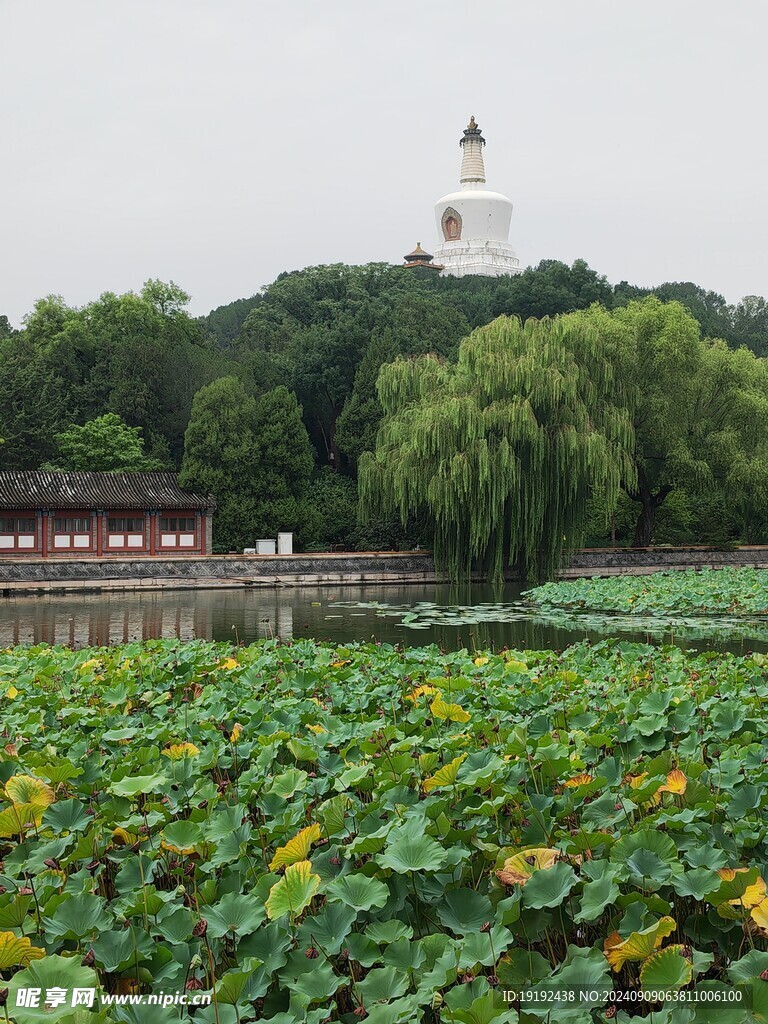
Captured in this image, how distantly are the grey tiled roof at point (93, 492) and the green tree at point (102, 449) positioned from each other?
2209 mm

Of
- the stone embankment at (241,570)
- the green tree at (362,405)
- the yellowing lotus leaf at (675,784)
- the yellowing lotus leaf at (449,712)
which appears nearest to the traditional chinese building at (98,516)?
the stone embankment at (241,570)

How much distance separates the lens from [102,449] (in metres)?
31.2

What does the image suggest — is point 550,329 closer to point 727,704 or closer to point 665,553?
point 665,553

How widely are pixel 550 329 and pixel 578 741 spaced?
20.4 metres

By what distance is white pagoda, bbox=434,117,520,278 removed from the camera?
64750 millimetres

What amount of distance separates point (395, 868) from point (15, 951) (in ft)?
2.77

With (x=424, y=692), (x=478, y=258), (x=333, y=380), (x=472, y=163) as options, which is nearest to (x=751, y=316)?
(x=478, y=258)

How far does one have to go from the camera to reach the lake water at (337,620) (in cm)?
1259

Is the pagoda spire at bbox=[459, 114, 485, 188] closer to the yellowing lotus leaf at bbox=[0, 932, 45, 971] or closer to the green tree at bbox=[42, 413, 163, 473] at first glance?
the green tree at bbox=[42, 413, 163, 473]

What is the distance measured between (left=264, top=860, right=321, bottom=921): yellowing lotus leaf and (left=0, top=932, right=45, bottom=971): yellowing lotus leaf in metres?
0.51

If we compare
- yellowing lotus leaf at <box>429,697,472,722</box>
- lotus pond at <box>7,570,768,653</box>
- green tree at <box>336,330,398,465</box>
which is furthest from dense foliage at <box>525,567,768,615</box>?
green tree at <box>336,330,398,465</box>

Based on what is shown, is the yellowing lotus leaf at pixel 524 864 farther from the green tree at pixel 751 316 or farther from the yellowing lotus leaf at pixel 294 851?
the green tree at pixel 751 316

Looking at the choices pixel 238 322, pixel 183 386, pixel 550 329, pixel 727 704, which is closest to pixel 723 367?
pixel 550 329

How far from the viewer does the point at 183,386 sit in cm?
3444
